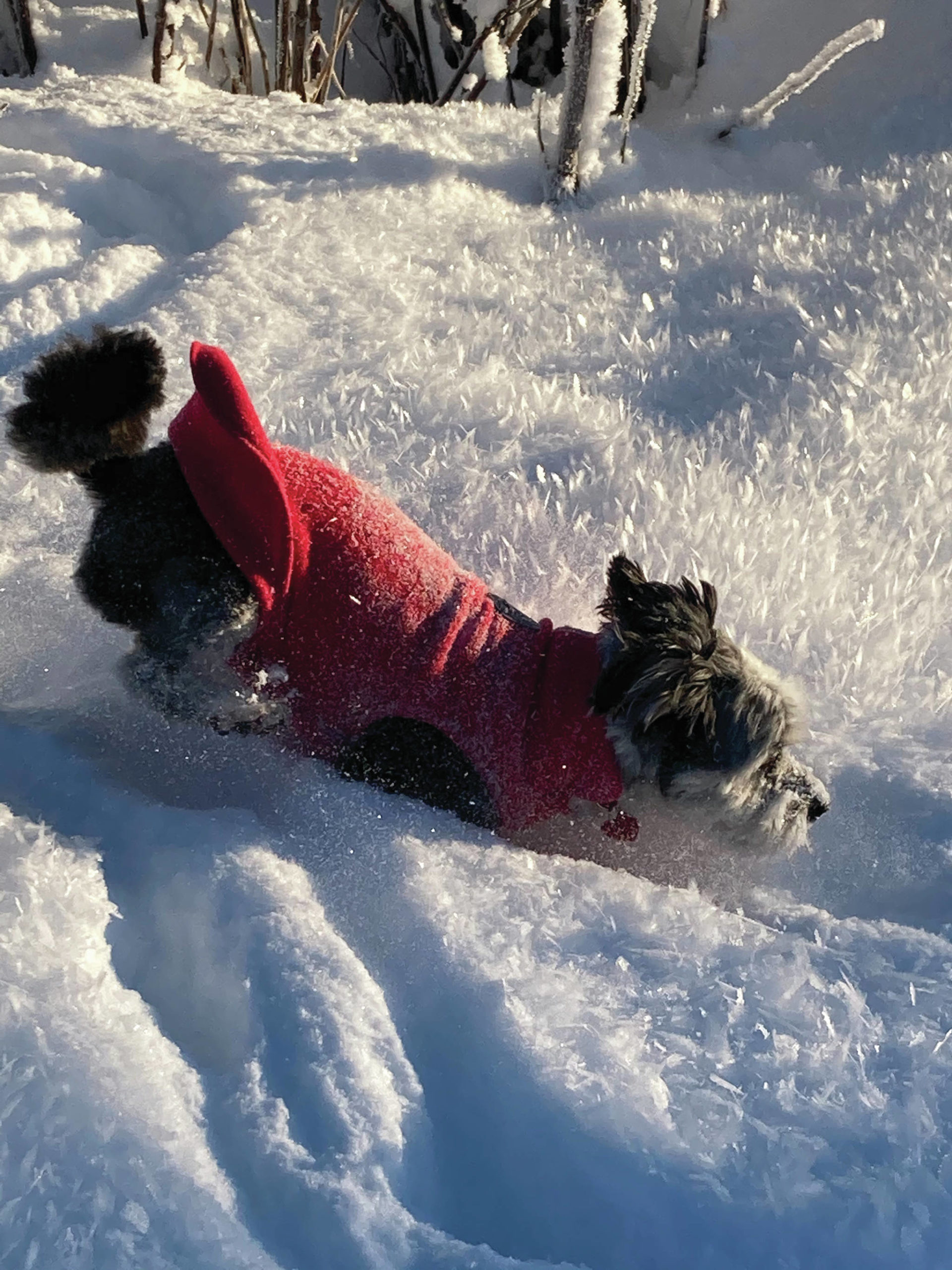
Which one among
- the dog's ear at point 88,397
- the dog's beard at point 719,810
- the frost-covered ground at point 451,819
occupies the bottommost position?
the dog's beard at point 719,810

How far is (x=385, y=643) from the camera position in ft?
6.63

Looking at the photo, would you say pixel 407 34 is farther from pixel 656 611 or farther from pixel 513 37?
pixel 656 611

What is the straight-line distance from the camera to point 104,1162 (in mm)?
1332

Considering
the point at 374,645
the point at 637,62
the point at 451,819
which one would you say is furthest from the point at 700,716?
the point at 637,62

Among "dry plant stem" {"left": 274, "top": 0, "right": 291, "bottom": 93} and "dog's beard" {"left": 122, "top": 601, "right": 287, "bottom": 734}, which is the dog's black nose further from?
"dry plant stem" {"left": 274, "top": 0, "right": 291, "bottom": 93}

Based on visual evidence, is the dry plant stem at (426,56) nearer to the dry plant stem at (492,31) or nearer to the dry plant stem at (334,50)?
the dry plant stem at (492,31)

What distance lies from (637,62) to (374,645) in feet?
7.74

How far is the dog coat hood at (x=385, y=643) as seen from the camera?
6.32 ft

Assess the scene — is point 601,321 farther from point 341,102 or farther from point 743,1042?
point 743,1042

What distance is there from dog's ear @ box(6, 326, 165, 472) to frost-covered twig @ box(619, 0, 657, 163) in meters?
2.17

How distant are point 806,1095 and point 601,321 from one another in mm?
2212

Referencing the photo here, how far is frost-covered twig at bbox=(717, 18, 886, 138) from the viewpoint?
10.9 ft

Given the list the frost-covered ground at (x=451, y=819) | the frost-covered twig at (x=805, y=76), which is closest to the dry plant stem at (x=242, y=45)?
the frost-covered ground at (x=451, y=819)

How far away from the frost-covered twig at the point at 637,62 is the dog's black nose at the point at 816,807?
2348mm
